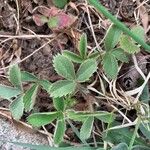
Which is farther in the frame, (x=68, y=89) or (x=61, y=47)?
(x=61, y=47)

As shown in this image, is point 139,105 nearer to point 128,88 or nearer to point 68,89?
point 128,88

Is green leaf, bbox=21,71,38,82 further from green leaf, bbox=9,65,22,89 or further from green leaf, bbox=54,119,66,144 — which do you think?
green leaf, bbox=54,119,66,144

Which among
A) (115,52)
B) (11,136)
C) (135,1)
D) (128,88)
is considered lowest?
(11,136)

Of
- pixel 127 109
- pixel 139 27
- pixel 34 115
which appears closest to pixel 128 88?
pixel 127 109

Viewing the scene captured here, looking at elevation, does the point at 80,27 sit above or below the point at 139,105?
above

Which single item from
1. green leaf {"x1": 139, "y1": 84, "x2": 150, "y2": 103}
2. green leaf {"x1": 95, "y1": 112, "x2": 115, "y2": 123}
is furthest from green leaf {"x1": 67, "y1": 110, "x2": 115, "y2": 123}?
green leaf {"x1": 139, "y1": 84, "x2": 150, "y2": 103}

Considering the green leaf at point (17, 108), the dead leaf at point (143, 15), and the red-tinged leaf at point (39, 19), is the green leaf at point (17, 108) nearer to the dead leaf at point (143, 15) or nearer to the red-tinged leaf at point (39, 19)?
the red-tinged leaf at point (39, 19)
